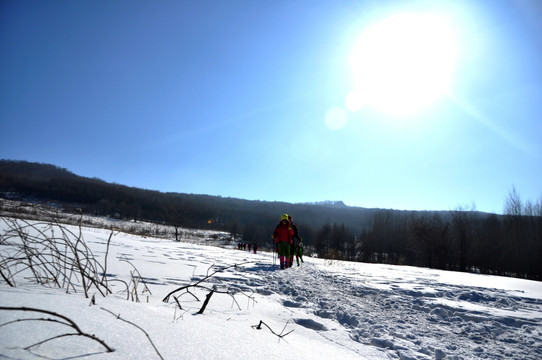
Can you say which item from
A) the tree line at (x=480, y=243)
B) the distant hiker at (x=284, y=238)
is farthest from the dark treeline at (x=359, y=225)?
the distant hiker at (x=284, y=238)

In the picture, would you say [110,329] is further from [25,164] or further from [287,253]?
[25,164]

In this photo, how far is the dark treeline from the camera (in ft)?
108

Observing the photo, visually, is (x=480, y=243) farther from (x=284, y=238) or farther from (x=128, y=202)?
(x=128, y=202)

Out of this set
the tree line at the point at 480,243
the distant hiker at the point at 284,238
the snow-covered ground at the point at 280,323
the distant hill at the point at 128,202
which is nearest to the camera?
the snow-covered ground at the point at 280,323

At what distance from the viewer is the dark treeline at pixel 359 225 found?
3281cm

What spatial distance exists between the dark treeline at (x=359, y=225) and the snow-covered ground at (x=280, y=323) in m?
1.05

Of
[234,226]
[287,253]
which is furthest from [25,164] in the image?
[287,253]

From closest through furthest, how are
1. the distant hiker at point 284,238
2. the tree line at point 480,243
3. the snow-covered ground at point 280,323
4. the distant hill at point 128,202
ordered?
the snow-covered ground at point 280,323 < the distant hiker at point 284,238 < the tree line at point 480,243 < the distant hill at point 128,202

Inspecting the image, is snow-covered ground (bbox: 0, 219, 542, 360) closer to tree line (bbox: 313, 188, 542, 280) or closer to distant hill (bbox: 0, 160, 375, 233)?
tree line (bbox: 313, 188, 542, 280)

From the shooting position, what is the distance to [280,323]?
2.30 meters

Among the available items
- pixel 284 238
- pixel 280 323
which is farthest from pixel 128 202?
pixel 280 323

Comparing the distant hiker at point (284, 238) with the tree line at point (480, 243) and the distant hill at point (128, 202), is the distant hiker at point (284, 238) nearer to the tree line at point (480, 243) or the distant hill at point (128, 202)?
the tree line at point (480, 243)

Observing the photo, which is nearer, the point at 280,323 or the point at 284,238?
the point at 280,323

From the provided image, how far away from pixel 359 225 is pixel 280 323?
410ft
